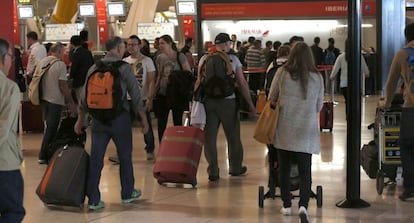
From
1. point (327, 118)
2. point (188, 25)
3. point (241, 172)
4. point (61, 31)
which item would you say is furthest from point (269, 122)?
point (61, 31)

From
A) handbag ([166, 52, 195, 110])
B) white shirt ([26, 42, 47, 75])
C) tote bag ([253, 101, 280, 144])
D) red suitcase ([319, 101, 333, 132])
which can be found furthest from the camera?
red suitcase ([319, 101, 333, 132])

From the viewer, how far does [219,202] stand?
761 cm

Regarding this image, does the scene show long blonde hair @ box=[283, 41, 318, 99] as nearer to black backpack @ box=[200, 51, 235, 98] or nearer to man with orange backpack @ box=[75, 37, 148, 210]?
man with orange backpack @ box=[75, 37, 148, 210]

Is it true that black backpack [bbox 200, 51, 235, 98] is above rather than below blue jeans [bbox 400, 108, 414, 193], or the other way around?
above

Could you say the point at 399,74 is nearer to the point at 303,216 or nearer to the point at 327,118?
the point at 303,216

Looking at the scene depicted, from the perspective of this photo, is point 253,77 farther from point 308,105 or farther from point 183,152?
point 308,105

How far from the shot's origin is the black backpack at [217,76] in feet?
28.3

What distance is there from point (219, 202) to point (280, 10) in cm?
1897

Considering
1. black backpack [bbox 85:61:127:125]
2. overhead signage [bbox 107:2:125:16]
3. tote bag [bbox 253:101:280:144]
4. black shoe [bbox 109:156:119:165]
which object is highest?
overhead signage [bbox 107:2:125:16]

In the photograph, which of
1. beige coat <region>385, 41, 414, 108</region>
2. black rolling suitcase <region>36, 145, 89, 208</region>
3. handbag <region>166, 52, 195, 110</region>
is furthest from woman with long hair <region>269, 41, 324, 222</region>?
handbag <region>166, 52, 195, 110</region>

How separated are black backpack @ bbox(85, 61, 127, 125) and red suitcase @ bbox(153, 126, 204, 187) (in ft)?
4.22

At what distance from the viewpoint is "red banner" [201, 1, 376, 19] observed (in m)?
25.3

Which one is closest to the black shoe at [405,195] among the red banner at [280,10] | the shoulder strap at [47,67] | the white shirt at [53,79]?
the white shirt at [53,79]

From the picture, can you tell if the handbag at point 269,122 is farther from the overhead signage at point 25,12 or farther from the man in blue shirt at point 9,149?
the overhead signage at point 25,12
